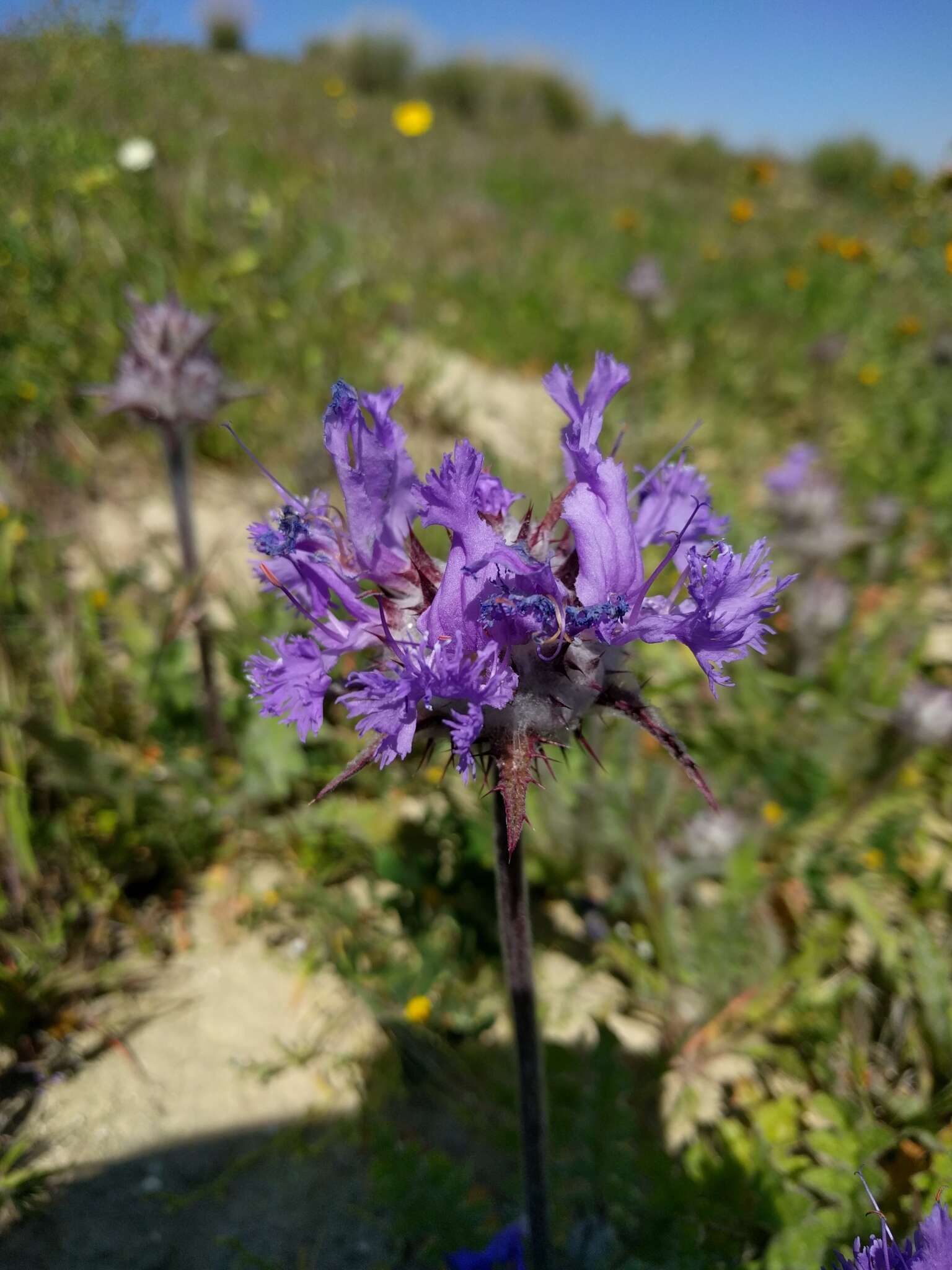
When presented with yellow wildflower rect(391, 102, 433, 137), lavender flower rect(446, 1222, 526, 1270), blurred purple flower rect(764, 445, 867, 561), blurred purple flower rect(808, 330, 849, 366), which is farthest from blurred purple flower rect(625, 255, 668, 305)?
yellow wildflower rect(391, 102, 433, 137)

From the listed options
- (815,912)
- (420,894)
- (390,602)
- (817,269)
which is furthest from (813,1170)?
(817,269)

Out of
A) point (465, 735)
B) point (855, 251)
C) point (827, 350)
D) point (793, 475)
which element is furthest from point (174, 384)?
point (855, 251)

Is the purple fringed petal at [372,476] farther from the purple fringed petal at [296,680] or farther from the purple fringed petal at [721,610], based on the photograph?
the purple fringed petal at [721,610]

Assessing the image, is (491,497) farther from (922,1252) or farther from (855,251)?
(855,251)

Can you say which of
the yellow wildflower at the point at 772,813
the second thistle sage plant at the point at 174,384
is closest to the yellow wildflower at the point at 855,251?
the yellow wildflower at the point at 772,813

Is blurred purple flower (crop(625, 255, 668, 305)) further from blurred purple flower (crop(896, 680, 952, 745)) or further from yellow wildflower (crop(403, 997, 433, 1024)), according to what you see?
yellow wildflower (crop(403, 997, 433, 1024))
